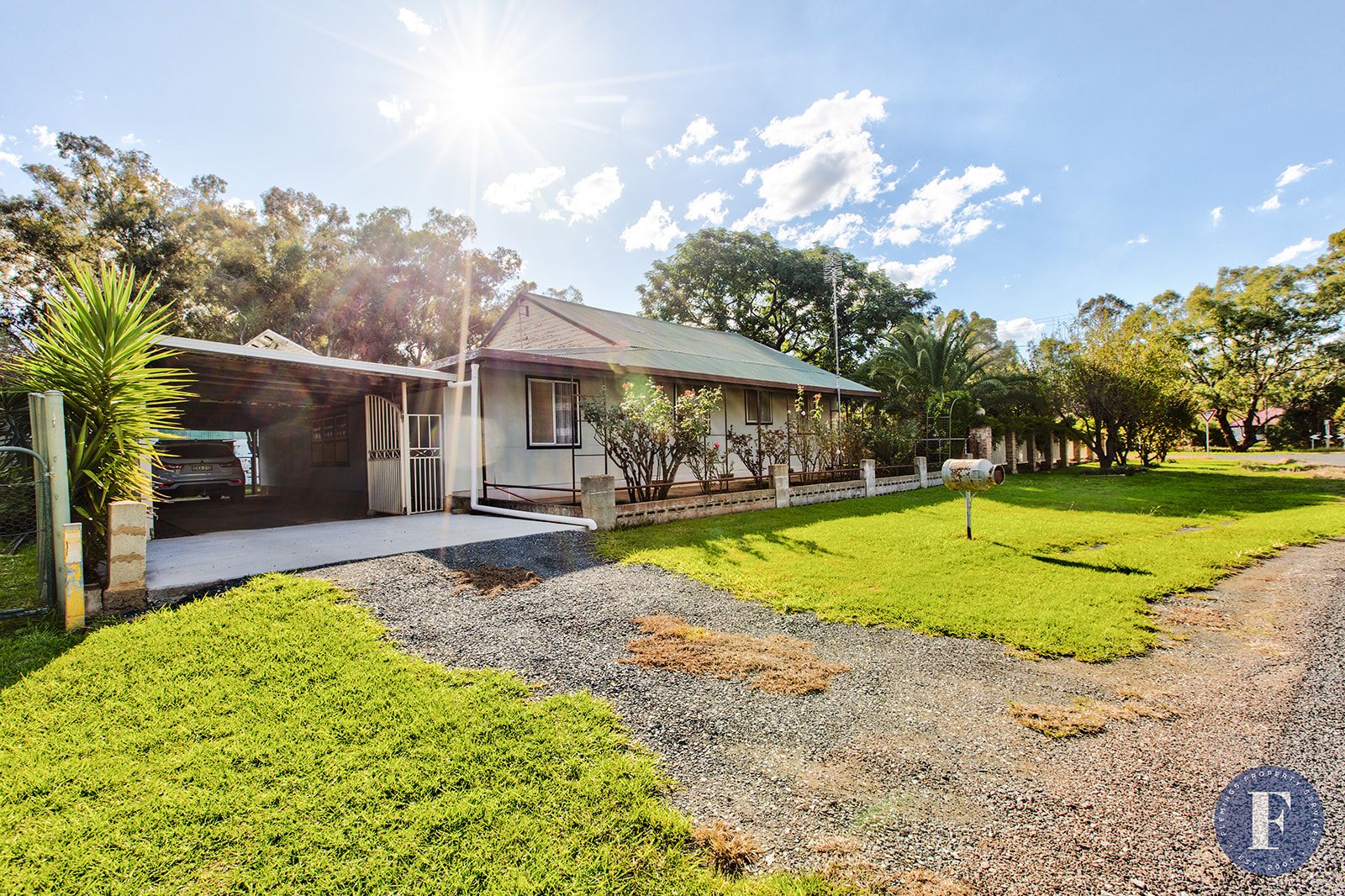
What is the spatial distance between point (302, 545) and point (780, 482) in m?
8.12

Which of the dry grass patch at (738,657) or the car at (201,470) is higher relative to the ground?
the car at (201,470)

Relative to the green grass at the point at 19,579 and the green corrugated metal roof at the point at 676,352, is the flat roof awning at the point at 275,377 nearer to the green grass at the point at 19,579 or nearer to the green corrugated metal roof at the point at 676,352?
the green grass at the point at 19,579

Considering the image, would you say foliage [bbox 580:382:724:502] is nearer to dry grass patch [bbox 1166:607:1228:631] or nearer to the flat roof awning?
the flat roof awning

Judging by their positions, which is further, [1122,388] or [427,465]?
[1122,388]

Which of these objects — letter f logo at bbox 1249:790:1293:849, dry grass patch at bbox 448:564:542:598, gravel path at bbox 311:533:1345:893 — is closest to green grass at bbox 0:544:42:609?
gravel path at bbox 311:533:1345:893

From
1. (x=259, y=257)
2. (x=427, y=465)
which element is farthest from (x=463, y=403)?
(x=259, y=257)

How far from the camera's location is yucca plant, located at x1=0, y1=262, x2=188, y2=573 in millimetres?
4602

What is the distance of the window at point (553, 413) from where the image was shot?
1129 centimetres

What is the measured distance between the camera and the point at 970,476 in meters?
7.81

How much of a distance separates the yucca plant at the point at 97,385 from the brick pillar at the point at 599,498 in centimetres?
465

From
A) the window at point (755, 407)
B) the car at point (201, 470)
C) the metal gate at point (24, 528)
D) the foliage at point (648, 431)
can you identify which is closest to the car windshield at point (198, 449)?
the car at point (201, 470)

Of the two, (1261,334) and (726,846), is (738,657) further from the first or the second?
A: (1261,334)

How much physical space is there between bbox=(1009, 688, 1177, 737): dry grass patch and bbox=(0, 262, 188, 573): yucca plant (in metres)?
6.73

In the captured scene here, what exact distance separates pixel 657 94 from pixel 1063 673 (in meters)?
12.7
